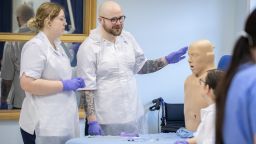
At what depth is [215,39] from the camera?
4547 mm

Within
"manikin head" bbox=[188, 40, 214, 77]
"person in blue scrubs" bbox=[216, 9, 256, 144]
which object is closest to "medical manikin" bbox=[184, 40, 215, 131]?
"manikin head" bbox=[188, 40, 214, 77]

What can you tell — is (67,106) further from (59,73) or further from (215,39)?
(215,39)

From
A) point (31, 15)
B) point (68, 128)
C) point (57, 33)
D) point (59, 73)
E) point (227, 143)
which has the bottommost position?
point (68, 128)

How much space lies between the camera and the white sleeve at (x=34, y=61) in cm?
240

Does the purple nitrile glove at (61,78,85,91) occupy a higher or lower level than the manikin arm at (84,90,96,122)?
higher

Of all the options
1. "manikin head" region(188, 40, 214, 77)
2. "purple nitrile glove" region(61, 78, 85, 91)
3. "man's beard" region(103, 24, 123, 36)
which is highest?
"man's beard" region(103, 24, 123, 36)

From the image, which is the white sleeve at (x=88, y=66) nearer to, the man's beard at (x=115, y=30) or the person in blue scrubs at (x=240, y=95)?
the man's beard at (x=115, y=30)

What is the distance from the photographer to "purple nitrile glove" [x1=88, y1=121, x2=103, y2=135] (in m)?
2.66

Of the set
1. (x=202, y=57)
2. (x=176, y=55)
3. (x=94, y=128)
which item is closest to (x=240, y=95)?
(x=202, y=57)

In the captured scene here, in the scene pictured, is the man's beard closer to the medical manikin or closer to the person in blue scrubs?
the medical manikin

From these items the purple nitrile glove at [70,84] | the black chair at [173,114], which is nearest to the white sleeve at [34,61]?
the purple nitrile glove at [70,84]

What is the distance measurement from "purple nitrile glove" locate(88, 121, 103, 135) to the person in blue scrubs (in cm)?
159

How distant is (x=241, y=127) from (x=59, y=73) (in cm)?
157

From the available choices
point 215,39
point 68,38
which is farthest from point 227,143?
point 215,39
